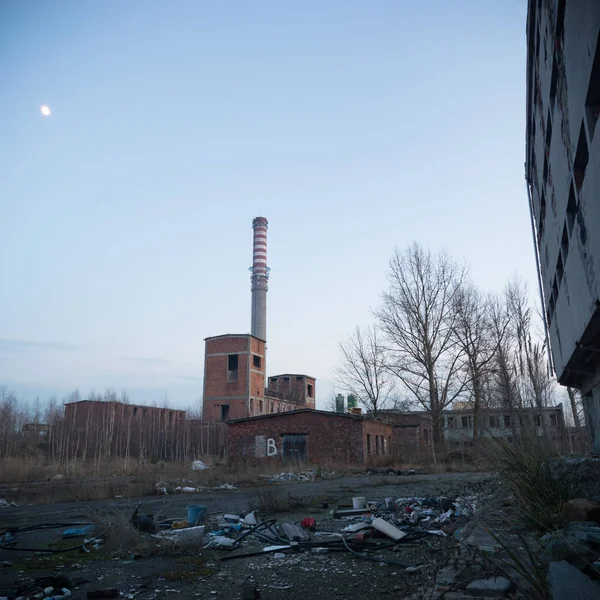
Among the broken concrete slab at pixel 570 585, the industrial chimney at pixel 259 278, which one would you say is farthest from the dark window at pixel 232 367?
the broken concrete slab at pixel 570 585

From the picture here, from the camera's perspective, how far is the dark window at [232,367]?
46000 millimetres

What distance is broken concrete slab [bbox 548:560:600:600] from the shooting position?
227 cm

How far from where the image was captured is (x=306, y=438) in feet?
93.7

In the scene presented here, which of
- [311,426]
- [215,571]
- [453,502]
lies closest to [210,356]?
[311,426]

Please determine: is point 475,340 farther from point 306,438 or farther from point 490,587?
point 490,587

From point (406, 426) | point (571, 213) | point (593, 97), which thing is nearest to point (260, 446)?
point (406, 426)

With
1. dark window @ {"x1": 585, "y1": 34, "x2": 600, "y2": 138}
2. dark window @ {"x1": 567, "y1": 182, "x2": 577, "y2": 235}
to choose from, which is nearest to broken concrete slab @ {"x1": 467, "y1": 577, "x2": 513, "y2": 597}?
dark window @ {"x1": 585, "y1": 34, "x2": 600, "y2": 138}

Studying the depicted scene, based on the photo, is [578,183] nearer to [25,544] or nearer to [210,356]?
[25,544]

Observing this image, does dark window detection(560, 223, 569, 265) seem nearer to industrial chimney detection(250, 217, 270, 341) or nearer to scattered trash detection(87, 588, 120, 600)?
scattered trash detection(87, 588, 120, 600)

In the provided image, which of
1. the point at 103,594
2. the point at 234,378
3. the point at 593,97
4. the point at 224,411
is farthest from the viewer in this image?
the point at 224,411

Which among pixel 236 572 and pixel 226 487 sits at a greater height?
pixel 226 487

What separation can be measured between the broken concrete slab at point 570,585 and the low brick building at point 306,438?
84.1ft

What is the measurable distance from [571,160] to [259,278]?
5690cm

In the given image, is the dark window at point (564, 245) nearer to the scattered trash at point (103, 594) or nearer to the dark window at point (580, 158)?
the dark window at point (580, 158)
